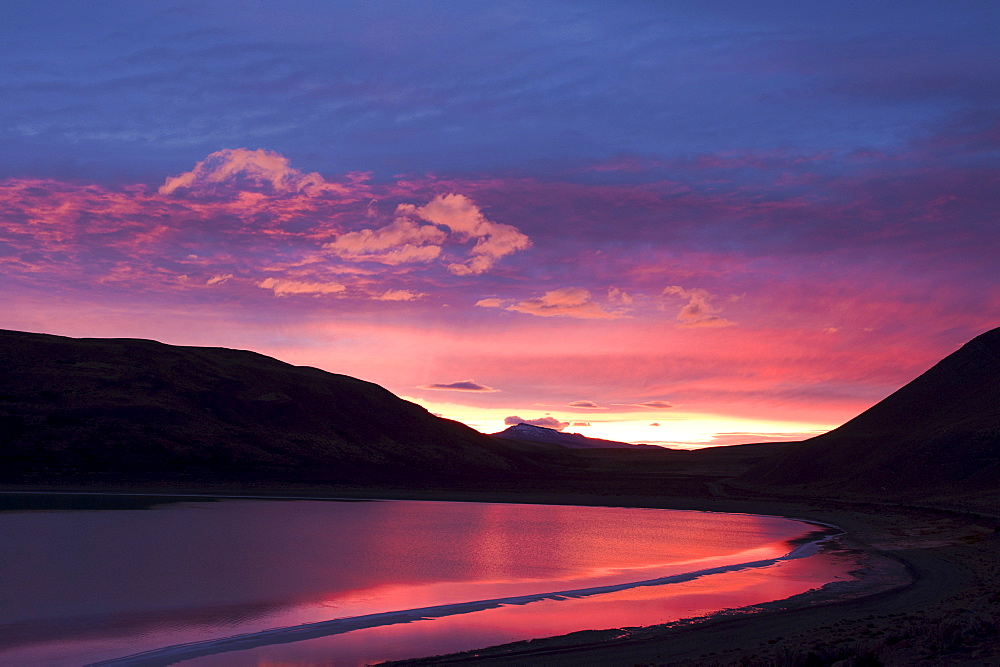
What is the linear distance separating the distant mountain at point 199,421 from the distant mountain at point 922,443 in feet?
173

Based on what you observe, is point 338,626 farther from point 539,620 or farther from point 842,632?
point 842,632

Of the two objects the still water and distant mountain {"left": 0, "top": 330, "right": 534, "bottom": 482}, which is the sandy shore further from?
distant mountain {"left": 0, "top": 330, "right": 534, "bottom": 482}

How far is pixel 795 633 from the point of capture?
51.9 feet

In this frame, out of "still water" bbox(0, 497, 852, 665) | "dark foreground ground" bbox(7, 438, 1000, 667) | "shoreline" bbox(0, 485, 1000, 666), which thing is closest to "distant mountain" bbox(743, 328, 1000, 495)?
"dark foreground ground" bbox(7, 438, 1000, 667)

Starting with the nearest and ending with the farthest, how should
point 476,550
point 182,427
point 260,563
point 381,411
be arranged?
point 260,563, point 476,550, point 182,427, point 381,411

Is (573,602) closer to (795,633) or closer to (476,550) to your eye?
(795,633)

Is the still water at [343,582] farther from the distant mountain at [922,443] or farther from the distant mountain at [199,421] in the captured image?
the distant mountain at [199,421]

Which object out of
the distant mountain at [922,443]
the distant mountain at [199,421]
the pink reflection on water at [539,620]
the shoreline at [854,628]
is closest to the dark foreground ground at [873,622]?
the shoreline at [854,628]

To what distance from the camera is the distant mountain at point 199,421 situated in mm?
89562

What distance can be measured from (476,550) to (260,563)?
9659 millimetres

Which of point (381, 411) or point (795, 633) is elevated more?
point (381, 411)

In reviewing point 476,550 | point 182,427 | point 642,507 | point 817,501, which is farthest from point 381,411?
point 476,550

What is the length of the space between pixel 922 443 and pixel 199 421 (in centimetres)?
8961

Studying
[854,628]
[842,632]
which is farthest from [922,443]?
[842,632]
